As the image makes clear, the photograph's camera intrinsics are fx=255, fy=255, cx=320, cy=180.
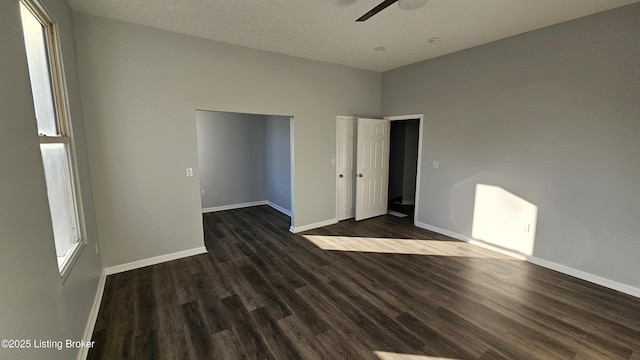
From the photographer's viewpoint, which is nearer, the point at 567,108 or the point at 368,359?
the point at 368,359

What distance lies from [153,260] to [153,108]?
1961 millimetres

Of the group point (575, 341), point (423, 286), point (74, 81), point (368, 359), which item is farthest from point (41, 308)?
point (575, 341)

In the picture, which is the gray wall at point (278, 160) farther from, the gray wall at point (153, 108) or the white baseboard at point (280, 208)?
the gray wall at point (153, 108)

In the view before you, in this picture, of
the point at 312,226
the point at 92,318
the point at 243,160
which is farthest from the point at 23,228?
the point at 243,160

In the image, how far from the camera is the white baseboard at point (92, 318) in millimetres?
1887

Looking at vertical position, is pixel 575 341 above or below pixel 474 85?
below

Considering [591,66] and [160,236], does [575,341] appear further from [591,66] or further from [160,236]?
[160,236]

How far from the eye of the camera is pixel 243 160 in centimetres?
627

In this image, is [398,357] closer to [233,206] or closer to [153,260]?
[153,260]

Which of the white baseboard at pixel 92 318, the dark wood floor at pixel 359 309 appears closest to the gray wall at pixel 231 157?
the dark wood floor at pixel 359 309

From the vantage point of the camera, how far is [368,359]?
6.25 ft

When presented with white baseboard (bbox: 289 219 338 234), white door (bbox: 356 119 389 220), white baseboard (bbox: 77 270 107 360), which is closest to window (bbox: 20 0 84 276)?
white baseboard (bbox: 77 270 107 360)

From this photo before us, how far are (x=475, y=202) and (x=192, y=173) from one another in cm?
426

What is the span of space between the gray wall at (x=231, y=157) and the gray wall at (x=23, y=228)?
4.22m
